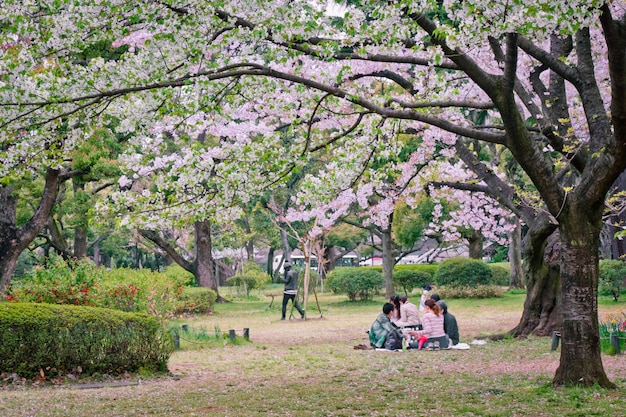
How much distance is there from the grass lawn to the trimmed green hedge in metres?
0.35

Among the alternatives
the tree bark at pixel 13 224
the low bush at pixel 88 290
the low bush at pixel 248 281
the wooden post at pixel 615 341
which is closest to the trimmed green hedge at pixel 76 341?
the low bush at pixel 88 290

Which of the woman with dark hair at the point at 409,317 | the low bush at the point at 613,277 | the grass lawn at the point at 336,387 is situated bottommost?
the grass lawn at the point at 336,387

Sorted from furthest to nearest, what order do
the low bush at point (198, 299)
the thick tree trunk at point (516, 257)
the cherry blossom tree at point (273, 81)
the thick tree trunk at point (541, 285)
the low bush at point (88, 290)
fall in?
the thick tree trunk at point (516, 257) → the low bush at point (198, 299) → the thick tree trunk at point (541, 285) → the low bush at point (88, 290) → the cherry blossom tree at point (273, 81)

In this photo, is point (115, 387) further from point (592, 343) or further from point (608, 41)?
point (608, 41)

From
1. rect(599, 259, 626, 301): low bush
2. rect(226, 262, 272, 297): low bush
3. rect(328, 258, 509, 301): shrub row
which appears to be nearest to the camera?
rect(599, 259, 626, 301): low bush

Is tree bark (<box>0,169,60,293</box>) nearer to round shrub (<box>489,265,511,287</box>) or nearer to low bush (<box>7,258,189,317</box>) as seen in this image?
low bush (<box>7,258,189,317</box>)

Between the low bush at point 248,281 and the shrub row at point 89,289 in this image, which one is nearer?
the shrub row at point 89,289

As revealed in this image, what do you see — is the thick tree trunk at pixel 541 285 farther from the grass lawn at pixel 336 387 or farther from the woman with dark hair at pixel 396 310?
the woman with dark hair at pixel 396 310

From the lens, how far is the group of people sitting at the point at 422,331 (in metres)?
12.5

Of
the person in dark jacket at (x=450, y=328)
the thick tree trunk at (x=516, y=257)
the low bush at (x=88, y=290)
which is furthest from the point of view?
the thick tree trunk at (x=516, y=257)

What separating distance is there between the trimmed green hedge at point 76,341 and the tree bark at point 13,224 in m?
8.90

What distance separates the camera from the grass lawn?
6.60 m

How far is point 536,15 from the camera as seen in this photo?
17.0 ft

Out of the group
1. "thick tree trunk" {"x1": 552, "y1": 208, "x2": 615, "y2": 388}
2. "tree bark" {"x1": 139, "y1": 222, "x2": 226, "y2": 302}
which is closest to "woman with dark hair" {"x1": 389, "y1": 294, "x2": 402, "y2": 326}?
"thick tree trunk" {"x1": 552, "y1": 208, "x2": 615, "y2": 388}
